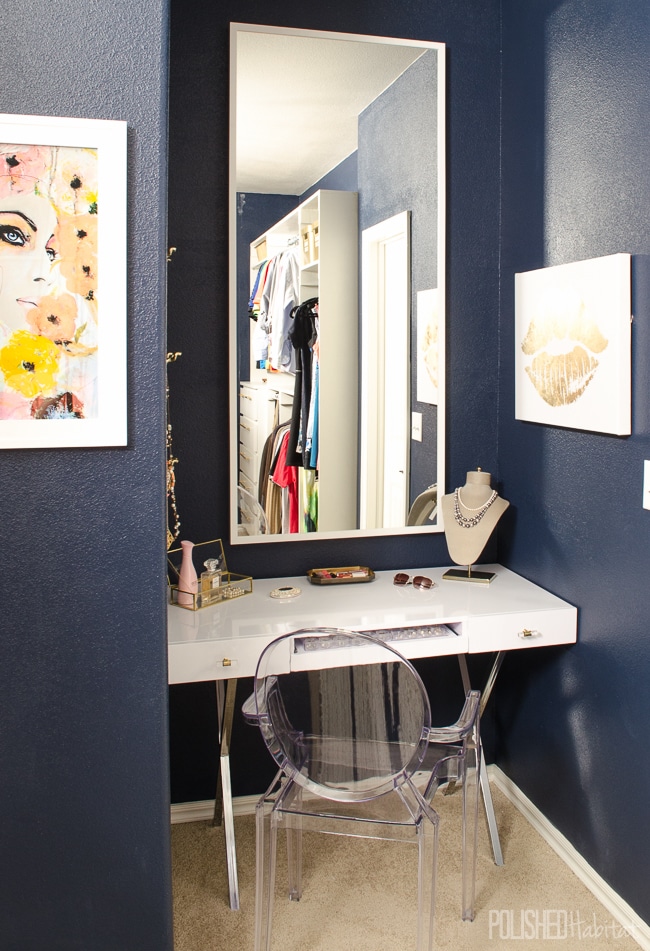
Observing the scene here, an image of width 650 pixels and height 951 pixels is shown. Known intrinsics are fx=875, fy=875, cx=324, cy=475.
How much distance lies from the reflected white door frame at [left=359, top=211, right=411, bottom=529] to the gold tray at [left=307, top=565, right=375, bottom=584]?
15cm

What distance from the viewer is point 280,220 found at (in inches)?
101

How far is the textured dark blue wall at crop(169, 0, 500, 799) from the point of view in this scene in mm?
2518

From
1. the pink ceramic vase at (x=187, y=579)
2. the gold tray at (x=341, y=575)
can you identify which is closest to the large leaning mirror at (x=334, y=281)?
the gold tray at (x=341, y=575)

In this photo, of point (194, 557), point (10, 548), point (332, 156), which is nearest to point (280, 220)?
point (332, 156)

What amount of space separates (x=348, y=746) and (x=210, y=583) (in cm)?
74

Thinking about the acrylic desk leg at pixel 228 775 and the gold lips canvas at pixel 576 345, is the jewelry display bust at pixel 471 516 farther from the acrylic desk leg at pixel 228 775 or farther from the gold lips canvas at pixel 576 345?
the acrylic desk leg at pixel 228 775

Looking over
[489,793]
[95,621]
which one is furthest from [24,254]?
[489,793]

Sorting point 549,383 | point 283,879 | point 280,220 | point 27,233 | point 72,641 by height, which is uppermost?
point 280,220

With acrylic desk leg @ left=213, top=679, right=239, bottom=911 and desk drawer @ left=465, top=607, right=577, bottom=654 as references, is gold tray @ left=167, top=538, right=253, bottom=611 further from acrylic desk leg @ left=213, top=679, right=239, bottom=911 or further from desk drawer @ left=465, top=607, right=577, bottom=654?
desk drawer @ left=465, top=607, right=577, bottom=654

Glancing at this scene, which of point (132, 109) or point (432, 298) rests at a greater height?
point (132, 109)

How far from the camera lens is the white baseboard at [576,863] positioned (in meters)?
2.16

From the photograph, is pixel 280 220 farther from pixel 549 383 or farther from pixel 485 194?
pixel 549 383

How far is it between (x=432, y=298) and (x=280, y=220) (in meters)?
0.54

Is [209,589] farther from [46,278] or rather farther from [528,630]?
[46,278]
